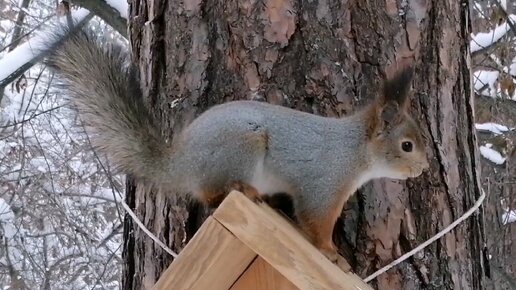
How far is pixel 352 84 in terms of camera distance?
1520 mm

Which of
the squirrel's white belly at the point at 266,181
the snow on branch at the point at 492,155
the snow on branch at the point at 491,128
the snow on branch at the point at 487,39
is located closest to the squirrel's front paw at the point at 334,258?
the squirrel's white belly at the point at 266,181

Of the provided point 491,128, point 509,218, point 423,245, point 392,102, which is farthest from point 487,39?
point 392,102

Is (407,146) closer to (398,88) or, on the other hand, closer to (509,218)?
(398,88)

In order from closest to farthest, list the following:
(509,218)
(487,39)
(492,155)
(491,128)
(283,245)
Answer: (283,245) < (487,39) < (491,128) < (492,155) < (509,218)

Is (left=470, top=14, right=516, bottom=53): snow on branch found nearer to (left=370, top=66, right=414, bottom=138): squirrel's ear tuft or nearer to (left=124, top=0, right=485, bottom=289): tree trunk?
(left=124, top=0, right=485, bottom=289): tree trunk

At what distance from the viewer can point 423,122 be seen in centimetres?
158

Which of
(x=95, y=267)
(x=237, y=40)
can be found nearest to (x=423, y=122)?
(x=237, y=40)

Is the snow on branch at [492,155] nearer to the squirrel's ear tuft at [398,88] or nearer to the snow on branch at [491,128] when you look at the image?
the snow on branch at [491,128]

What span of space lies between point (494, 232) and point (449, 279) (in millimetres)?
2265

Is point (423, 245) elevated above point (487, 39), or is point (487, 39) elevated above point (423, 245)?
point (423, 245)

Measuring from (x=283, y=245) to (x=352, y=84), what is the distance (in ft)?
1.50

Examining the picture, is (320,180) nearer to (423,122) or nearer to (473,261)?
(423,122)

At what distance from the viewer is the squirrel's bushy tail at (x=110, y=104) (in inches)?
53.0

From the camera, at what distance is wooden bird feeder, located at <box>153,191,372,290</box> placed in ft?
3.82
